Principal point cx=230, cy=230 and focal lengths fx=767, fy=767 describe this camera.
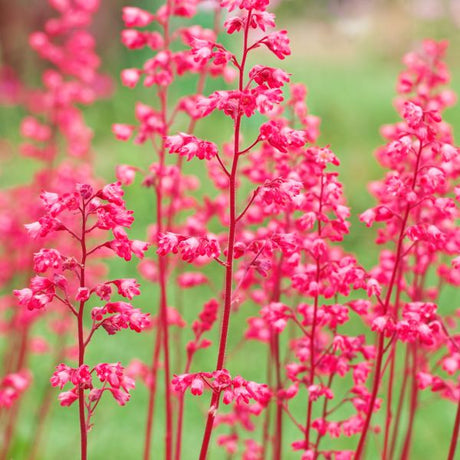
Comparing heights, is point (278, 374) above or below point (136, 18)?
below

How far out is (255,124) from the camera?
6.25 metres

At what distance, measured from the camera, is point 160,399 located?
4777 millimetres

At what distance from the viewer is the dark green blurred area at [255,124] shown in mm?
4242

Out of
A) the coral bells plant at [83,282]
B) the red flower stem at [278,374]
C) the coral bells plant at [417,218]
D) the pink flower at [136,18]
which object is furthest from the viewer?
the pink flower at [136,18]

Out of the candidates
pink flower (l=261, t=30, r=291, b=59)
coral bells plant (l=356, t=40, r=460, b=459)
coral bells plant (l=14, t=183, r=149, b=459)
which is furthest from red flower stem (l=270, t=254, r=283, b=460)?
pink flower (l=261, t=30, r=291, b=59)

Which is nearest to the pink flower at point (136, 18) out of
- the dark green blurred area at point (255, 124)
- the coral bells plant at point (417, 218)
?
the coral bells plant at point (417, 218)

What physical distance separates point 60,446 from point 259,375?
50.9 inches

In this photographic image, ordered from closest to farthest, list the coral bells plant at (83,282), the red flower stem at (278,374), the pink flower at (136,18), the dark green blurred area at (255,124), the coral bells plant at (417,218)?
the coral bells plant at (83,282)
the coral bells plant at (417,218)
the red flower stem at (278,374)
the pink flower at (136,18)
the dark green blurred area at (255,124)

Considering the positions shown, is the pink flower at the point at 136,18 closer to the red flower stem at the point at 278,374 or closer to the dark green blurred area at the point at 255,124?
the red flower stem at the point at 278,374

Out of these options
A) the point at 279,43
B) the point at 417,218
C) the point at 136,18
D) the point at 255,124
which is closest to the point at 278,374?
the point at 417,218

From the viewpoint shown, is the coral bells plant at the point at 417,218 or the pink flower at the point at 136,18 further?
the pink flower at the point at 136,18

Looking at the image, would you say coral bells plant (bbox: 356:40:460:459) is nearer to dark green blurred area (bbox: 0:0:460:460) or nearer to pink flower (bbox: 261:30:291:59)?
pink flower (bbox: 261:30:291:59)

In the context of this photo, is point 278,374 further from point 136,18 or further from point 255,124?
point 255,124

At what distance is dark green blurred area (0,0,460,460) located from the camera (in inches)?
167
